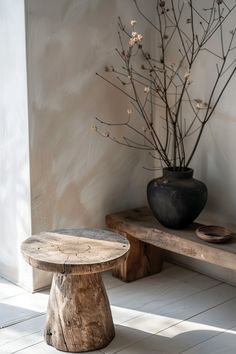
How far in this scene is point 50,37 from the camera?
2.61 m

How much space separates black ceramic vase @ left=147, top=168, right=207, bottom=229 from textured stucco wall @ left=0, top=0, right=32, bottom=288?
68 cm

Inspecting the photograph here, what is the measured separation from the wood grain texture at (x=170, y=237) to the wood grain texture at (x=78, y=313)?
52 centimetres

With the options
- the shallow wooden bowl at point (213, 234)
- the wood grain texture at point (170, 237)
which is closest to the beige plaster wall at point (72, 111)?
the wood grain texture at point (170, 237)

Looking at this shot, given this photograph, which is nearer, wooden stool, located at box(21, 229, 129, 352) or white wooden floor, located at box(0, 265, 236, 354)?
wooden stool, located at box(21, 229, 129, 352)

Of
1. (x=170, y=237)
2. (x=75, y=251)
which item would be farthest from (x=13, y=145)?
(x=170, y=237)

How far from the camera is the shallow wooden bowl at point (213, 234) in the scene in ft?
8.21

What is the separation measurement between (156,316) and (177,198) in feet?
1.95

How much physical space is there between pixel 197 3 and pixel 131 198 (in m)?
1.18

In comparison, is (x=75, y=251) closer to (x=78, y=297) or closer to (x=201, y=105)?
(x=78, y=297)

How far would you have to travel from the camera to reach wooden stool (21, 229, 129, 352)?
2.18 metres

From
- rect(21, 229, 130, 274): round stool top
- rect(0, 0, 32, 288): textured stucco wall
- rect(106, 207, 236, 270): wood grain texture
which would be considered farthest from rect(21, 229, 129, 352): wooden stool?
rect(0, 0, 32, 288): textured stucco wall

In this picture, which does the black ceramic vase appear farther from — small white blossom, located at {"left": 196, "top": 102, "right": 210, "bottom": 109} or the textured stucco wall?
the textured stucco wall

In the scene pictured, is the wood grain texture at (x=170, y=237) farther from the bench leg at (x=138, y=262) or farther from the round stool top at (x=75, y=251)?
the round stool top at (x=75, y=251)

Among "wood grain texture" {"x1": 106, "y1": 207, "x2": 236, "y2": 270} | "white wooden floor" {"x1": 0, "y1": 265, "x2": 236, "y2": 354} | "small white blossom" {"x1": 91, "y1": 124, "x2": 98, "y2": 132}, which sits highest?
"small white blossom" {"x1": 91, "y1": 124, "x2": 98, "y2": 132}
